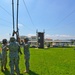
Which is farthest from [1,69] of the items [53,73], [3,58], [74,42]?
[74,42]

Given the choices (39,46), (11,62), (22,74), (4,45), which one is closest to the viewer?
(11,62)

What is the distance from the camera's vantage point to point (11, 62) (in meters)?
10.8

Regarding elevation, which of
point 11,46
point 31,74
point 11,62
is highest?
A: point 11,46

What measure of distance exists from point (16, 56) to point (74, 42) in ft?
512

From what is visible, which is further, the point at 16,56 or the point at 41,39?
the point at 41,39

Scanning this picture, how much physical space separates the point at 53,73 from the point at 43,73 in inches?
20.9

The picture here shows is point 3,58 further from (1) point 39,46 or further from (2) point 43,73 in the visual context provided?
(1) point 39,46

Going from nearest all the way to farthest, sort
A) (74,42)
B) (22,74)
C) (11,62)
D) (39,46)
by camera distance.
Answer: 1. (11,62)
2. (22,74)
3. (39,46)
4. (74,42)

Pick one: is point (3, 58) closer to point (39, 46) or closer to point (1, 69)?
point (1, 69)

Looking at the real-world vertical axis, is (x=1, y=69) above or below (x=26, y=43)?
below

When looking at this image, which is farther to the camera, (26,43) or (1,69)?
(1,69)

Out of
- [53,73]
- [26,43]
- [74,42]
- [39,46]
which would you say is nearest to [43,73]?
[53,73]

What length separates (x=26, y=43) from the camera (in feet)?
41.3

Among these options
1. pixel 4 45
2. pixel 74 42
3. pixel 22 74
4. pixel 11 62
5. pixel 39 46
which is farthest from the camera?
pixel 74 42
